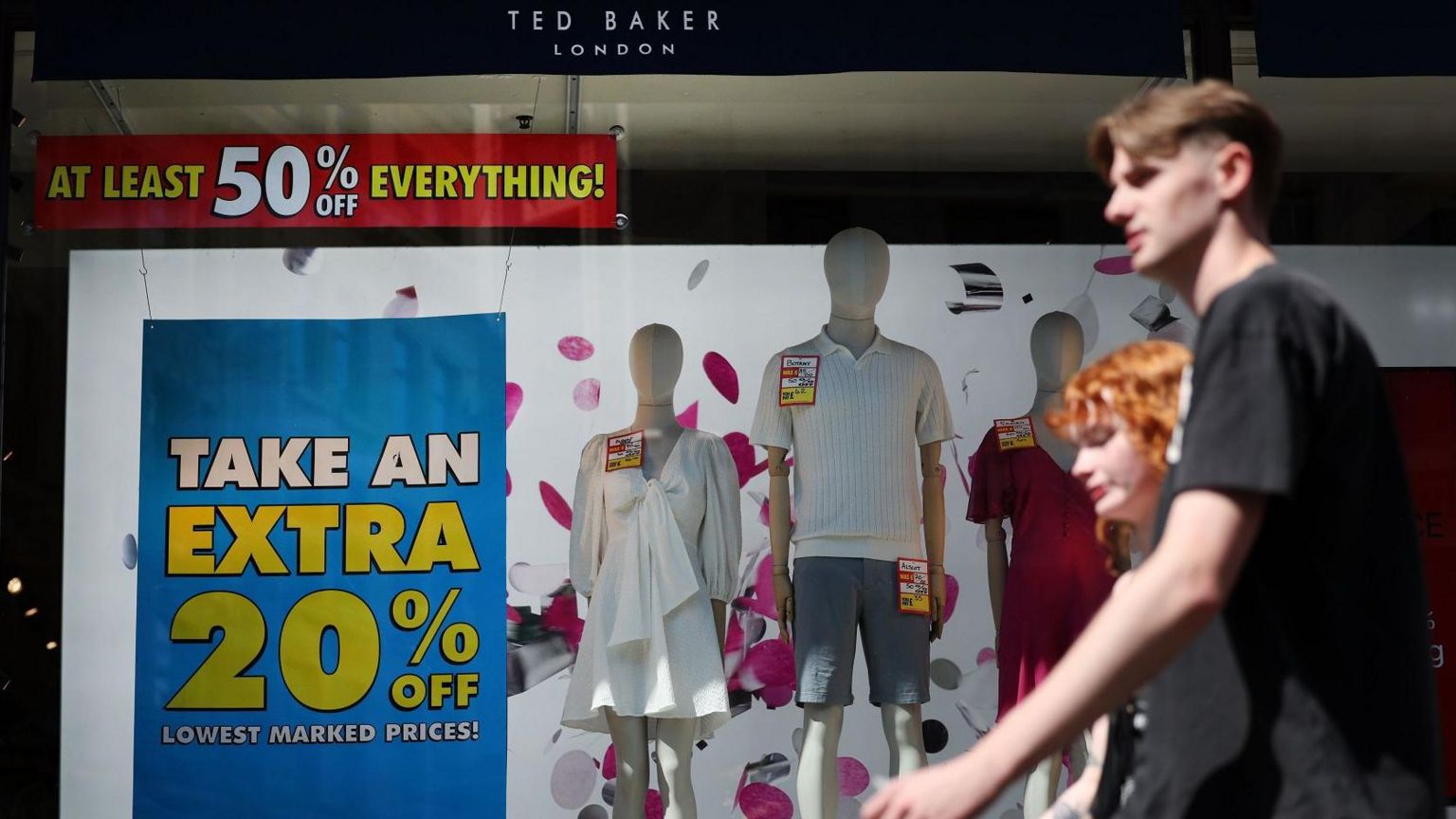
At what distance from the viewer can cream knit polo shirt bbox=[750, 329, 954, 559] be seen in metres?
4.90

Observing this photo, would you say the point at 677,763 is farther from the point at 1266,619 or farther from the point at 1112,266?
the point at 1266,619

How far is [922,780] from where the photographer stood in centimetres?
137

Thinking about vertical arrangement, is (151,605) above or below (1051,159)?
below

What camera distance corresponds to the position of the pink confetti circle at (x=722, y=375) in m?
5.68

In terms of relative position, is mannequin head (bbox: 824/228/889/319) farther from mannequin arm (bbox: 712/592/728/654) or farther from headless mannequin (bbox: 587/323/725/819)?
mannequin arm (bbox: 712/592/728/654)

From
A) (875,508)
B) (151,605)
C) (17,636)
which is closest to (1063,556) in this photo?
(875,508)

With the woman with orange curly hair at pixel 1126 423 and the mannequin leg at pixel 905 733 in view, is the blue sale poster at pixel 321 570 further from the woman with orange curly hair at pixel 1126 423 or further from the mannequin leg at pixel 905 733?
the woman with orange curly hair at pixel 1126 423

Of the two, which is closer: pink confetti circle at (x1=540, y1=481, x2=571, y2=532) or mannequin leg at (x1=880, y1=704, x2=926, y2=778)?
mannequin leg at (x1=880, y1=704, x2=926, y2=778)

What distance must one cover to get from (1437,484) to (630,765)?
10.3 ft

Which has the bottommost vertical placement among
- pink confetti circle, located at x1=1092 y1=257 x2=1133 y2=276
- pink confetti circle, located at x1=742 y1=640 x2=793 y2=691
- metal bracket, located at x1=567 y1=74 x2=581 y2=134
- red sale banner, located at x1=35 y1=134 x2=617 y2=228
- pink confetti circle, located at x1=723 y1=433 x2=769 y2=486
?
pink confetti circle, located at x1=742 y1=640 x2=793 y2=691

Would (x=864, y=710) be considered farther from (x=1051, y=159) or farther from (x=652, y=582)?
(x=1051, y=159)

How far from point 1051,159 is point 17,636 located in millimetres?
3912

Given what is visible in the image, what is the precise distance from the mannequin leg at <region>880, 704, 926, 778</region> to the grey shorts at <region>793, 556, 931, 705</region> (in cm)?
3

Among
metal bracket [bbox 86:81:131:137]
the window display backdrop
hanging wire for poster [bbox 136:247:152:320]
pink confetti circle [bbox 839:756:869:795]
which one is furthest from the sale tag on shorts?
metal bracket [bbox 86:81:131:137]
